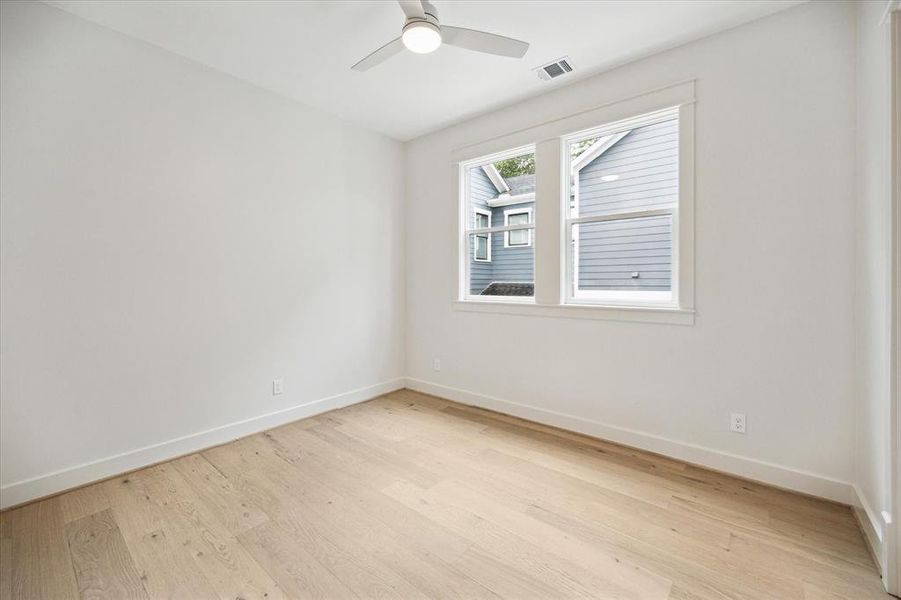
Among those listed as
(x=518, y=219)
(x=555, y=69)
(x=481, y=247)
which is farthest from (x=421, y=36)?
(x=481, y=247)

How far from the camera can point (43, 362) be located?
224 centimetres

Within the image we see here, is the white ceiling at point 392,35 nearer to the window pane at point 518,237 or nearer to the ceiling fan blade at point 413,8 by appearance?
the ceiling fan blade at point 413,8

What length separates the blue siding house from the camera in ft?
9.16

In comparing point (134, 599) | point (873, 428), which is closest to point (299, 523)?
point (134, 599)

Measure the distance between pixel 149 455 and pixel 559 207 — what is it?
3525 millimetres

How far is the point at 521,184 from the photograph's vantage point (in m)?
3.65

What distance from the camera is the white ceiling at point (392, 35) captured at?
7.42ft

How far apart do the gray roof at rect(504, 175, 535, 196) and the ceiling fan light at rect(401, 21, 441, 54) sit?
1.70 metres

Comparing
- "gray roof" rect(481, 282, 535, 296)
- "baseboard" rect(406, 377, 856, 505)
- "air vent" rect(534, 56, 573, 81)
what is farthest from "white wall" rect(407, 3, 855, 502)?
"gray roof" rect(481, 282, 535, 296)

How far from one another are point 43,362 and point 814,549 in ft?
13.6

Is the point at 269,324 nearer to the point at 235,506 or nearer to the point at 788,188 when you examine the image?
the point at 235,506

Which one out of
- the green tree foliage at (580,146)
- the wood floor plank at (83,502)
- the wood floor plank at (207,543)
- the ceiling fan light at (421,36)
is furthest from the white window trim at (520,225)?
the wood floor plank at (83,502)

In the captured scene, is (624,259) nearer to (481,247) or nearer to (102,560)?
(481,247)

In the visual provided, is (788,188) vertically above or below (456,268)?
above
